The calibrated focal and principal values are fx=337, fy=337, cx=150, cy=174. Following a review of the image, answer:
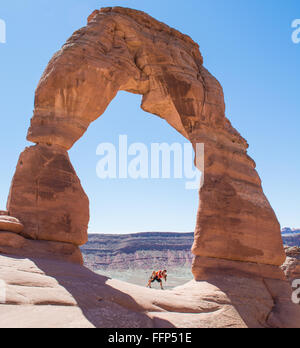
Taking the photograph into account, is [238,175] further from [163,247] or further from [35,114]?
[163,247]

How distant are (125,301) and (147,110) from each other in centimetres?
595

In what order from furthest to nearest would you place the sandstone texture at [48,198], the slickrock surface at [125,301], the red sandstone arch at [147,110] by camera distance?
the red sandstone arch at [147,110] → the sandstone texture at [48,198] → the slickrock surface at [125,301]

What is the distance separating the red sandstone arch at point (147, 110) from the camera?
6.71m

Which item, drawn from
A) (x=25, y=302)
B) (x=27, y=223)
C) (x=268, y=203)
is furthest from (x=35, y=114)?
(x=268, y=203)

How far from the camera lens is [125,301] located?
5.43 metres

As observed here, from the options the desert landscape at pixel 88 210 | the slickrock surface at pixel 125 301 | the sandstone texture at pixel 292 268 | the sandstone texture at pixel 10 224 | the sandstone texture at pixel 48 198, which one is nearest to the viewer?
the slickrock surface at pixel 125 301

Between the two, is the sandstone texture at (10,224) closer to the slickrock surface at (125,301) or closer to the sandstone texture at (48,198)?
the sandstone texture at (48,198)

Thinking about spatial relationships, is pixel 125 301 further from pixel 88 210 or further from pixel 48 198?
pixel 48 198

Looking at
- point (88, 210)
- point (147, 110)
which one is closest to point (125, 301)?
point (88, 210)

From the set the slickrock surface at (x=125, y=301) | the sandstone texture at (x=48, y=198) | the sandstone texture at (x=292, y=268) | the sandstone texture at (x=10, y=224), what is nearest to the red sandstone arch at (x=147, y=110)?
the sandstone texture at (x=48, y=198)

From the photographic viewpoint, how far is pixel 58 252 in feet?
20.9

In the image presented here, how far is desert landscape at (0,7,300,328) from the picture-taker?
5055mm

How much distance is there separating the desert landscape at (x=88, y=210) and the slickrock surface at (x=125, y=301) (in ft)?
0.08
